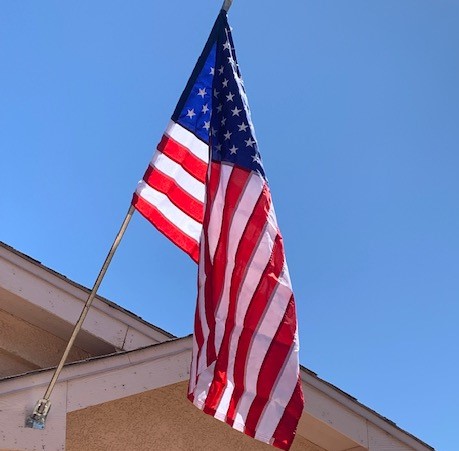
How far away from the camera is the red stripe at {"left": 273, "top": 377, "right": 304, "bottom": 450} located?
465 cm

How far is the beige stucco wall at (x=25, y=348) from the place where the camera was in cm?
604

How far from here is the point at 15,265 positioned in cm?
593

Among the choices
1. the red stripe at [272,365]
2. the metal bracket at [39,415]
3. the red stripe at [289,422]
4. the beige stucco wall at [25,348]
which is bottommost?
the metal bracket at [39,415]

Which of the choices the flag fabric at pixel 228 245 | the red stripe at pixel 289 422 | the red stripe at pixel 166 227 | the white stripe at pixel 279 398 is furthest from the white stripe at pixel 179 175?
the red stripe at pixel 289 422

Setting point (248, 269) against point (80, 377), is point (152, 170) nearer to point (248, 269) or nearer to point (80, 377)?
point (248, 269)

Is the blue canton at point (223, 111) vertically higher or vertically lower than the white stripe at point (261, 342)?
higher

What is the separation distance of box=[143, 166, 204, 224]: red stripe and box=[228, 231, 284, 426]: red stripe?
2.18ft

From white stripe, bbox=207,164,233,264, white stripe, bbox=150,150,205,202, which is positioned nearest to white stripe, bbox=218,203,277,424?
white stripe, bbox=207,164,233,264

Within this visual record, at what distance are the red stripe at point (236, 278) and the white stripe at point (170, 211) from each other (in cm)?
45

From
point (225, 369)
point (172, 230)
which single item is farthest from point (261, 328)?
point (172, 230)

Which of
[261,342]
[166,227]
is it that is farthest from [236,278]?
[166,227]

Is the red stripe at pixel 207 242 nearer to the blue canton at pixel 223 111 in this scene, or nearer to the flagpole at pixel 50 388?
the blue canton at pixel 223 111

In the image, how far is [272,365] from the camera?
474cm

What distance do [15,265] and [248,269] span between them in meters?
1.93
